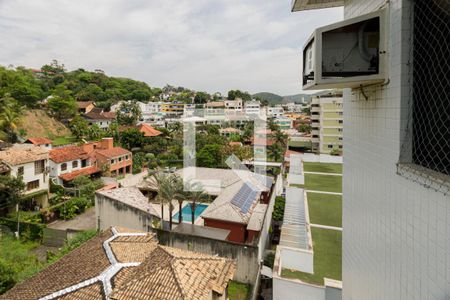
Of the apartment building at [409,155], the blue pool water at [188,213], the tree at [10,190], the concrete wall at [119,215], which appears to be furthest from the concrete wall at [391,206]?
the tree at [10,190]

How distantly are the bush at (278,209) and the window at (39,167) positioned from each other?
15.3 meters

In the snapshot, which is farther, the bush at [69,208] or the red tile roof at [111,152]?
the red tile roof at [111,152]

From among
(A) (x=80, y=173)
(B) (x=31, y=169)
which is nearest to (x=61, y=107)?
(A) (x=80, y=173)

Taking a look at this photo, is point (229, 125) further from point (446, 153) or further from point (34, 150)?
point (446, 153)

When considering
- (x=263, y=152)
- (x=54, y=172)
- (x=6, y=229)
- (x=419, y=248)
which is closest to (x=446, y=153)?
(x=419, y=248)

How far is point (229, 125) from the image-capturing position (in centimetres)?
4909

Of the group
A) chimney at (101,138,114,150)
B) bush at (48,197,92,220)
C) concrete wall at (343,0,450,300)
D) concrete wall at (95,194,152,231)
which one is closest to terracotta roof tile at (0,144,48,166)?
bush at (48,197,92,220)

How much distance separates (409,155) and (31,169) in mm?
19729

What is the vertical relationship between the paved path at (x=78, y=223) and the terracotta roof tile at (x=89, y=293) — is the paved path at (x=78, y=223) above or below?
below

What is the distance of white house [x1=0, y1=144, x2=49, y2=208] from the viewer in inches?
603

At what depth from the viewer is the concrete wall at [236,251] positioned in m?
9.57

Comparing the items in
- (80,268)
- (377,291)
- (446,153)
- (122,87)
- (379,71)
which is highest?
(122,87)

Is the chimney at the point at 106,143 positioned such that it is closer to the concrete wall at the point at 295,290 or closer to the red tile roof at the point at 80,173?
the red tile roof at the point at 80,173

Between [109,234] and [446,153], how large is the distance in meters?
9.73
